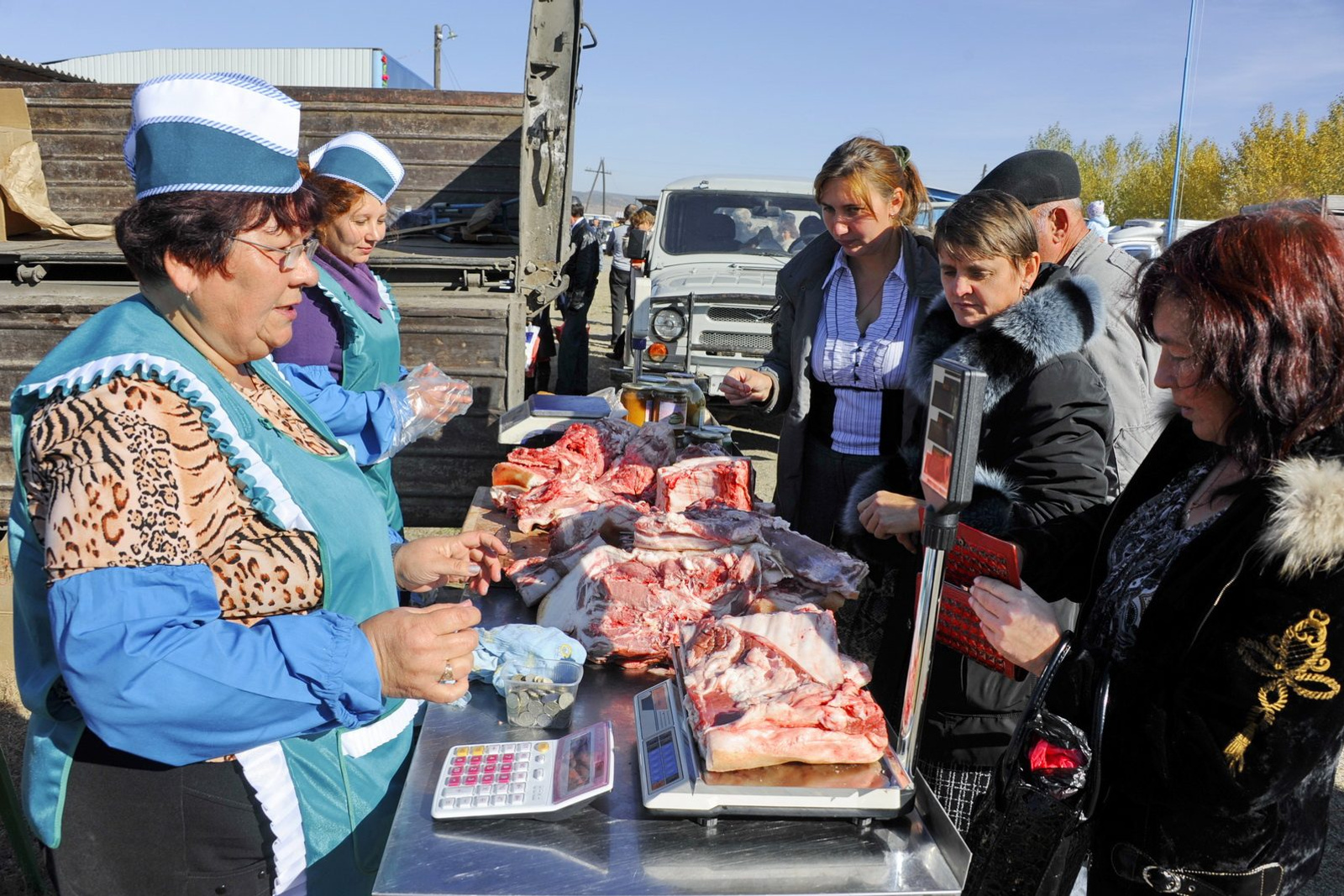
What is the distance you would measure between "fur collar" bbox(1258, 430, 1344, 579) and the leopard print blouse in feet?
5.14

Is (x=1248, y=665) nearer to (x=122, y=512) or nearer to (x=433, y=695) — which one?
(x=433, y=695)

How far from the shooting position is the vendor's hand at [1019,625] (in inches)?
70.7

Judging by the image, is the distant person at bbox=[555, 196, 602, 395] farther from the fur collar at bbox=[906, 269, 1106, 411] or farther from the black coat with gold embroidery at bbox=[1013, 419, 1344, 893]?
the black coat with gold embroidery at bbox=[1013, 419, 1344, 893]

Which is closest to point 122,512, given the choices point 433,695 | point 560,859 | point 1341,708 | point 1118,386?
point 433,695

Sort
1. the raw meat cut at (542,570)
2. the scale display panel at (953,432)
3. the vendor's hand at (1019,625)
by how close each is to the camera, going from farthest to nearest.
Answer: the raw meat cut at (542,570) < the vendor's hand at (1019,625) < the scale display panel at (953,432)

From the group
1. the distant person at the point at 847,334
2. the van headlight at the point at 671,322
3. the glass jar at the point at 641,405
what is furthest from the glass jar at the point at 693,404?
the van headlight at the point at 671,322

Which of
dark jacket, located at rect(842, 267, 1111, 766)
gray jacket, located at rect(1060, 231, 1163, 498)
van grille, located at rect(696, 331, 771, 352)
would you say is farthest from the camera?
van grille, located at rect(696, 331, 771, 352)

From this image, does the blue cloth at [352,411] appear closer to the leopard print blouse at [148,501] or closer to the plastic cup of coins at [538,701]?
the plastic cup of coins at [538,701]

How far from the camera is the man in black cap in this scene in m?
2.89

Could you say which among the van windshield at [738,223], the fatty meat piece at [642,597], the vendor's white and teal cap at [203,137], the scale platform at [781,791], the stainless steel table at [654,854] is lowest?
the stainless steel table at [654,854]

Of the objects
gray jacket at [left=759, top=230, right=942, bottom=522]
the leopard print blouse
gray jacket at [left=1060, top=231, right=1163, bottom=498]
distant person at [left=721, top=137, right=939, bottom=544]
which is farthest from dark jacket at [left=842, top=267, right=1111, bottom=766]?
the leopard print blouse

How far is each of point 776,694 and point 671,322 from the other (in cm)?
762

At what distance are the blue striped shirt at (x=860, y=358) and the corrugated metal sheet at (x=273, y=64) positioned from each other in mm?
30291

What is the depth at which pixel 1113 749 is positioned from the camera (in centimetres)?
167
